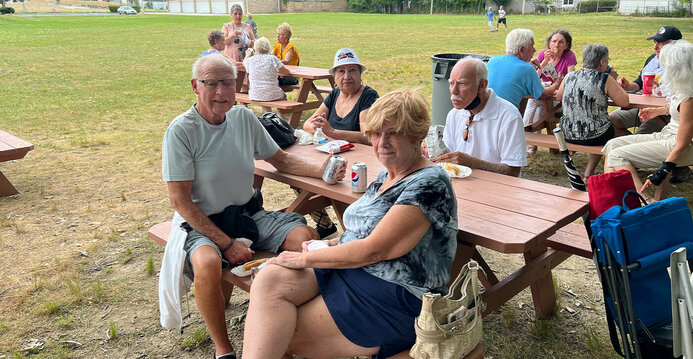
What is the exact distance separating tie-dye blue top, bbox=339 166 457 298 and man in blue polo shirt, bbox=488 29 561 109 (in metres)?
3.54

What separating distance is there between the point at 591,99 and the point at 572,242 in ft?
8.68

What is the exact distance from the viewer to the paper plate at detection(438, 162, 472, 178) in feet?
10.1

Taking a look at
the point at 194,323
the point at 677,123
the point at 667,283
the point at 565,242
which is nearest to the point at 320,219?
the point at 194,323

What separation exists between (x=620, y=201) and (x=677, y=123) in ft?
8.15

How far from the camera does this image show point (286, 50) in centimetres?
957

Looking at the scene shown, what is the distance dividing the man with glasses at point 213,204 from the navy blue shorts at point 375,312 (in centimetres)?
73

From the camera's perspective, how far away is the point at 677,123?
4367 millimetres

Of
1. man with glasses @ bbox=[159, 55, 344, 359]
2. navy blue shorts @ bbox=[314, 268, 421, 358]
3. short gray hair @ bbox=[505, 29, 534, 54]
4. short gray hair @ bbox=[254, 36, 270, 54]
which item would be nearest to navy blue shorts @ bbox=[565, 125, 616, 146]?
short gray hair @ bbox=[505, 29, 534, 54]

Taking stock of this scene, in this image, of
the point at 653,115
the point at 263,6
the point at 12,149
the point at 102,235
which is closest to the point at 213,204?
the point at 102,235

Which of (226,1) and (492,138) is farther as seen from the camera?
(226,1)

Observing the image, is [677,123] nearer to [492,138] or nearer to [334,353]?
[492,138]

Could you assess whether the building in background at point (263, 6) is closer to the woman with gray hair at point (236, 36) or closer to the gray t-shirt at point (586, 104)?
the woman with gray hair at point (236, 36)

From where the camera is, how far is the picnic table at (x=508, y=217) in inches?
94.7

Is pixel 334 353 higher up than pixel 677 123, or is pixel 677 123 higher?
pixel 677 123
